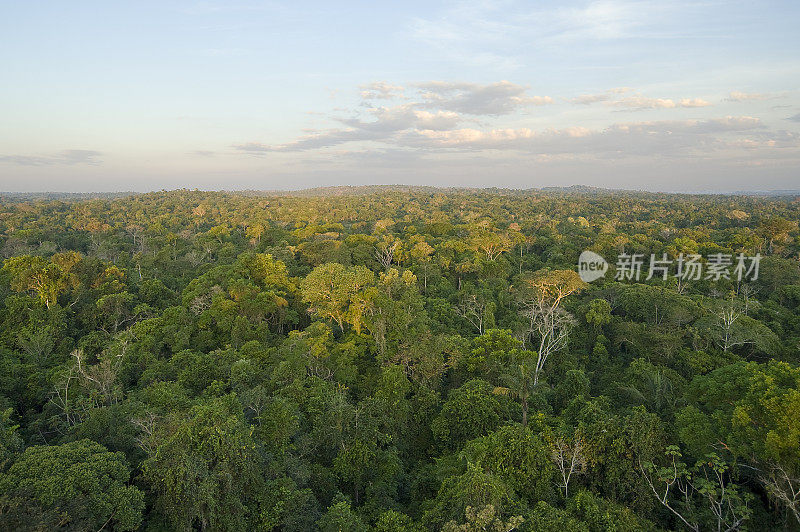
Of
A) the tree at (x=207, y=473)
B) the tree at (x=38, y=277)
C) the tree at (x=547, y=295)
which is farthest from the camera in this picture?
the tree at (x=547, y=295)

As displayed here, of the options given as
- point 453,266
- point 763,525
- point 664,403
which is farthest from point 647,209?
point 763,525

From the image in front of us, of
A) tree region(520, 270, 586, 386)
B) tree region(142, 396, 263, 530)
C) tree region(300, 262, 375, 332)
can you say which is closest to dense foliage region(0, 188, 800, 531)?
tree region(142, 396, 263, 530)

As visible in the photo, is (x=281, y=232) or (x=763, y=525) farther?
(x=281, y=232)

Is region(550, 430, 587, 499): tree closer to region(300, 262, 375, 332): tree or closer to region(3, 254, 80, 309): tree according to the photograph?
region(300, 262, 375, 332): tree

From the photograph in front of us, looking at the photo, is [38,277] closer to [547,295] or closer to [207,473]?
[207,473]

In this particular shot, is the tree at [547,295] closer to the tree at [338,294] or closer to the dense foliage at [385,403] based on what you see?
the dense foliage at [385,403]

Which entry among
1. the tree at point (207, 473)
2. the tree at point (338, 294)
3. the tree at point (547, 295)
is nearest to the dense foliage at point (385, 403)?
the tree at point (207, 473)

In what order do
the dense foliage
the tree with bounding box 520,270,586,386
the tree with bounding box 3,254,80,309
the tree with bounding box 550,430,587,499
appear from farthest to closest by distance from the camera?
the tree with bounding box 520,270,586,386 < the tree with bounding box 3,254,80,309 < the tree with bounding box 550,430,587,499 < the dense foliage

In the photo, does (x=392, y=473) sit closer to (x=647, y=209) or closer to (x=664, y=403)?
(x=664, y=403)
